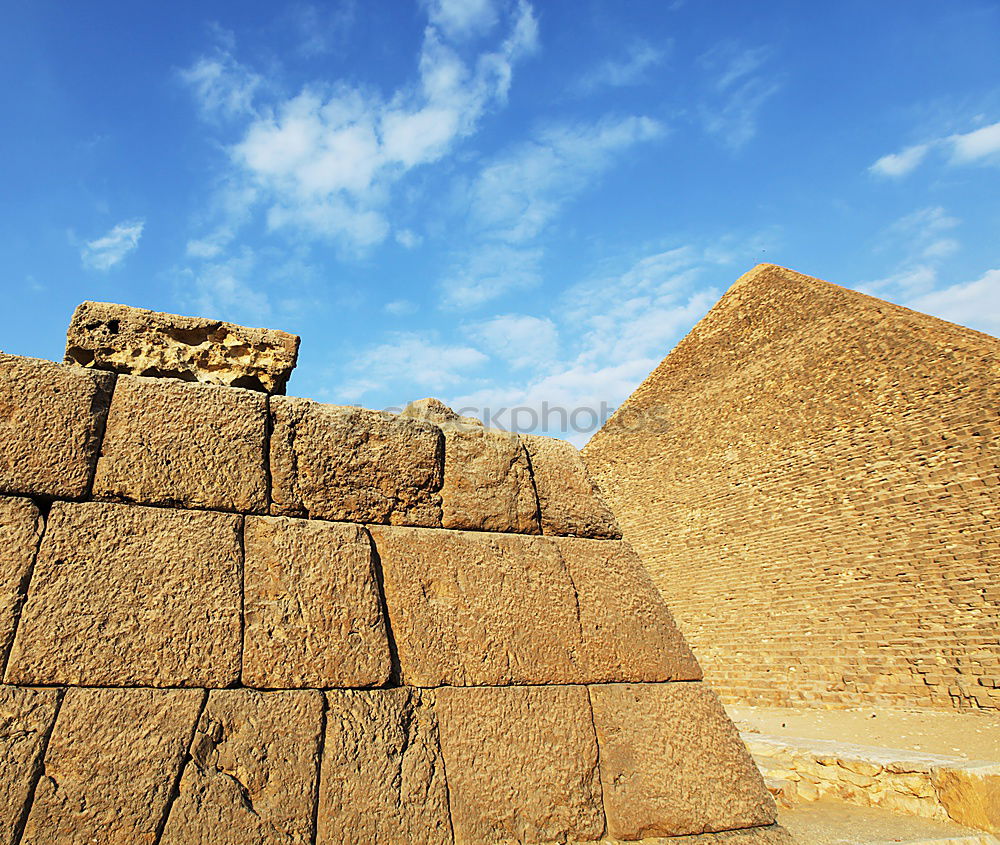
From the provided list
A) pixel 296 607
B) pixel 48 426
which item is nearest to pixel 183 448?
pixel 48 426

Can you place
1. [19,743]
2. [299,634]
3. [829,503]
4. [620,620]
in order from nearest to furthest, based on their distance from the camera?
[19,743] < [299,634] < [620,620] < [829,503]

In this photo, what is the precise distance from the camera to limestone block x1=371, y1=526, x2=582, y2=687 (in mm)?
2424

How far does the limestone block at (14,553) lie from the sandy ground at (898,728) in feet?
39.2

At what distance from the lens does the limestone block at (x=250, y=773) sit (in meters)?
1.92

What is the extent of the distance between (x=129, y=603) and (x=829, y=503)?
911 inches

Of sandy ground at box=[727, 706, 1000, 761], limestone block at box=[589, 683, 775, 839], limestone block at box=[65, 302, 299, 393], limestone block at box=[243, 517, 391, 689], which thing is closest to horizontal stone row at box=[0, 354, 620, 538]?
limestone block at box=[243, 517, 391, 689]

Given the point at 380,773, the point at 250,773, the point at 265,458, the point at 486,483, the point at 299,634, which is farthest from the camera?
the point at 486,483

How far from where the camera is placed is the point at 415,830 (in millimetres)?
2098

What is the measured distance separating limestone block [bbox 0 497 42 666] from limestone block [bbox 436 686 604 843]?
131 centimetres

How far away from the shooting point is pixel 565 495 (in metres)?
3.11

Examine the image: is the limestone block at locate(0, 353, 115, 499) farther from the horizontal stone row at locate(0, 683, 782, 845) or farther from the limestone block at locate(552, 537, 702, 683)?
the limestone block at locate(552, 537, 702, 683)

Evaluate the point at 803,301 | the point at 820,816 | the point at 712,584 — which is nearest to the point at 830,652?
the point at 712,584

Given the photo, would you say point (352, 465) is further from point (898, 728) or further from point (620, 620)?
point (898, 728)

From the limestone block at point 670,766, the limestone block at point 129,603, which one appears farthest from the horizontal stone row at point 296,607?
Answer: the limestone block at point 670,766
